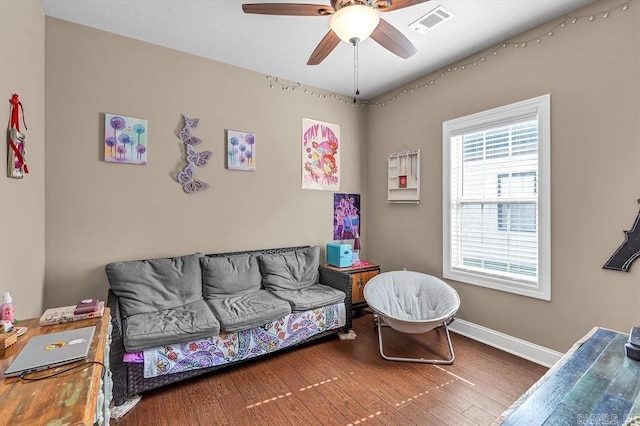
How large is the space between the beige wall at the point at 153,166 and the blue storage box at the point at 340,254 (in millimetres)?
368

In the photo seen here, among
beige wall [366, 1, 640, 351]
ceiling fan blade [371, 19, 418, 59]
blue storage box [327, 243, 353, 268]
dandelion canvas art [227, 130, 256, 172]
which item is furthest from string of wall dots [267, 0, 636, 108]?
blue storage box [327, 243, 353, 268]

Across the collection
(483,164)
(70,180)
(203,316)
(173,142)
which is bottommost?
(203,316)

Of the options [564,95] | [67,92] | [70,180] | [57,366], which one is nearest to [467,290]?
[564,95]

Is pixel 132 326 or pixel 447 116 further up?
pixel 447 116

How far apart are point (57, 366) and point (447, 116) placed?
353cm

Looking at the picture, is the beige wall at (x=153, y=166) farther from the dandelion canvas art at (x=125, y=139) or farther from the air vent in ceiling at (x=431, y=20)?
the air vent in ceiling at (x=431, y=20)

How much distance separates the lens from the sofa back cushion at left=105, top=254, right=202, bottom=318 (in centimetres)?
241

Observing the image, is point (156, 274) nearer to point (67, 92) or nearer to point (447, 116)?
point (67, 92)

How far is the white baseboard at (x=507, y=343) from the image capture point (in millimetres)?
2488

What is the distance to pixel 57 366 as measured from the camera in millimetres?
1083

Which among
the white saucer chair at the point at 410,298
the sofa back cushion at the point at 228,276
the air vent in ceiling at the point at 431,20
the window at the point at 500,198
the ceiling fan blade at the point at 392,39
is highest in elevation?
the air vent in ceiling at the point at 431,20

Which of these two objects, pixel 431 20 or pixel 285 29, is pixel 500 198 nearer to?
pixel 431 20

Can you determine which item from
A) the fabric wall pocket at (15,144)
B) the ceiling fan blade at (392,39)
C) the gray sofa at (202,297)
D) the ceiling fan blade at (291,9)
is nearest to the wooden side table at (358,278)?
the gray sofa at (202,297)

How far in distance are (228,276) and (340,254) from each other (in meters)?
1.30
